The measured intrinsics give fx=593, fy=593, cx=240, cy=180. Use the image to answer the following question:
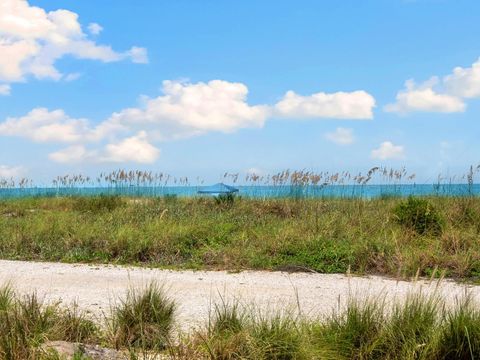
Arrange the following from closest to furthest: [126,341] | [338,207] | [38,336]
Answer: [38,336] → [126,341] → [338,207]

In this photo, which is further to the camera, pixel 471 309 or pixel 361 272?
pixel 361 272

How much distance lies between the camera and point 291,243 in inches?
362

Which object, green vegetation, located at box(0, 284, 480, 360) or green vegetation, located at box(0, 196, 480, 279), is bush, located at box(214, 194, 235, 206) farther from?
green vegetation, located at box(0, 284, 480, 360)

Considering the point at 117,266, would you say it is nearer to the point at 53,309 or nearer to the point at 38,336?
the point at 53,309

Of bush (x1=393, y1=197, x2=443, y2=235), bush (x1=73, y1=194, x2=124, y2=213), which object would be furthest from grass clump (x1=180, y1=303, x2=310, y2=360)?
bush (x1=73, y1=194, x2=124, y2=213)

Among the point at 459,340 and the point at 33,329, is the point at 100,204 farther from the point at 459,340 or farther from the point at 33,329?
the point at 459,340

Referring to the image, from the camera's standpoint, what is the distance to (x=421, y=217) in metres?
9.95

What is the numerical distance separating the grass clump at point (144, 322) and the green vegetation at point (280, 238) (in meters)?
3.59

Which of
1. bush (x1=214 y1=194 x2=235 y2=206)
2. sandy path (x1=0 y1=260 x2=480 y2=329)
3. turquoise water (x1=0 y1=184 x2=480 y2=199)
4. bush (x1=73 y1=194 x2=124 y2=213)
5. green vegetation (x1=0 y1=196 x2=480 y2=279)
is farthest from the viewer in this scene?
bush (x1=214 y1=194 x2=235 y2=206)

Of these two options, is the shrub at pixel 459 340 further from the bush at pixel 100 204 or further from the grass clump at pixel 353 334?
the bush at pixel 100 204

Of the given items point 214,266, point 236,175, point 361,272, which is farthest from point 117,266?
point 236,175

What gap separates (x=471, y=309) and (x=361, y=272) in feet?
13.1

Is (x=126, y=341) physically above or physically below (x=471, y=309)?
below

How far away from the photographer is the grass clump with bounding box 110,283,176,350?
432cm
